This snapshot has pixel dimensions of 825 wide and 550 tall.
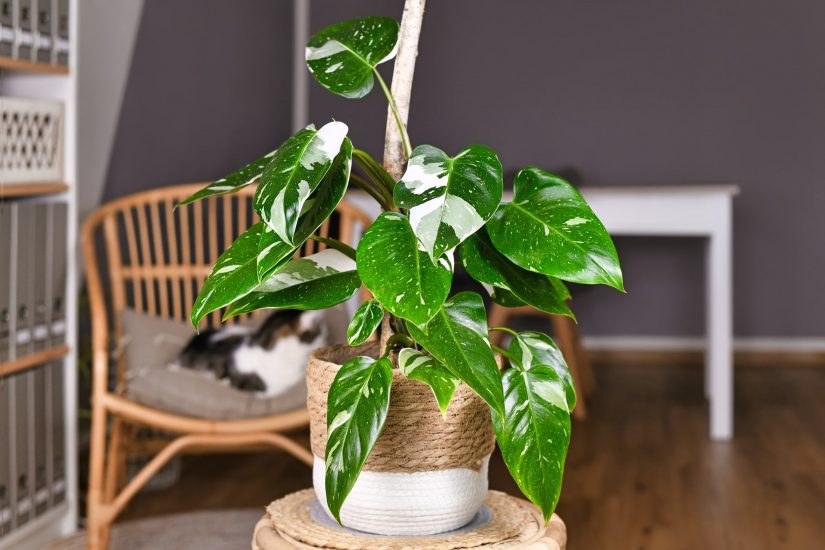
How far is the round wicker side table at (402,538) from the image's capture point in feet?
3.46

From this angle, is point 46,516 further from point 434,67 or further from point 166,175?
point 434,67

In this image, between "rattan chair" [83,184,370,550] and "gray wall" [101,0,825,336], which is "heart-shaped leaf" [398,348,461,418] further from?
"gray wall" [101,0,825,336]

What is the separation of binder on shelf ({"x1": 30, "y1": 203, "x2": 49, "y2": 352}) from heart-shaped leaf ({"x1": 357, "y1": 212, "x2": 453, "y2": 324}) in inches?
53.4

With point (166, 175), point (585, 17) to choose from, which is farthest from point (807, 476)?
point (585, 17)

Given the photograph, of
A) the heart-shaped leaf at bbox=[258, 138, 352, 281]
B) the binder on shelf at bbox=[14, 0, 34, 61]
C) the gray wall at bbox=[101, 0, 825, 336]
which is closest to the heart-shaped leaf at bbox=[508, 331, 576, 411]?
the heart-shaped leaf at bbox=[258, 138, 352, 281]

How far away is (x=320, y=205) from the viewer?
39.7 inches

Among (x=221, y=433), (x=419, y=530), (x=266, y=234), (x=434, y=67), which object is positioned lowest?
(x=221, y=433)

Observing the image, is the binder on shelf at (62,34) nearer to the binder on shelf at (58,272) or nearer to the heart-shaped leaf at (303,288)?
the binder on shelf at (58,272)

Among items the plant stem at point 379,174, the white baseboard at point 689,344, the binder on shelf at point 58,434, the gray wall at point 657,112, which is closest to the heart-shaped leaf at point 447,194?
the plant stem at point 379,174

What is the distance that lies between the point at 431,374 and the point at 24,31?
1461mm

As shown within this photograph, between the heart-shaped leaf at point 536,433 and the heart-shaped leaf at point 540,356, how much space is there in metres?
0.02

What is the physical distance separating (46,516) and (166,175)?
145cm

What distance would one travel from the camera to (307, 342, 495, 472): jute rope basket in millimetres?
1077

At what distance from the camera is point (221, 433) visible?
6.47 feet
